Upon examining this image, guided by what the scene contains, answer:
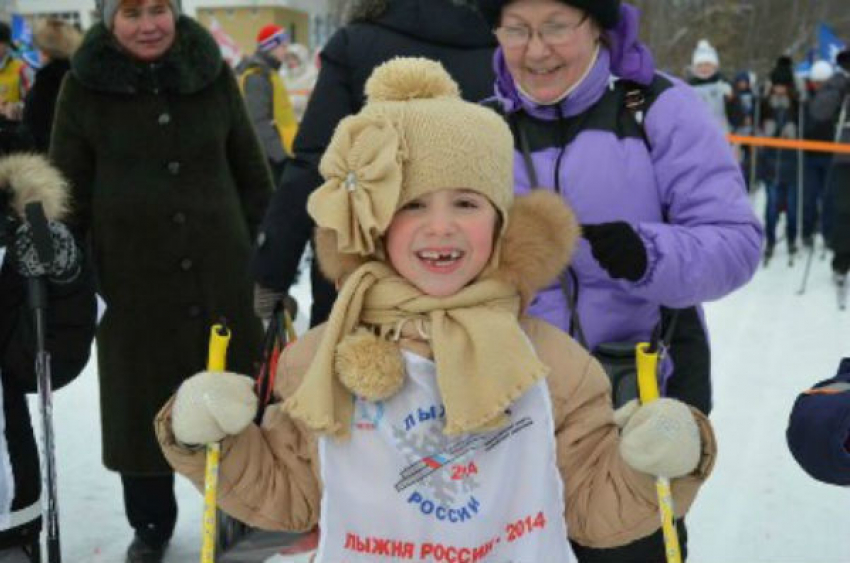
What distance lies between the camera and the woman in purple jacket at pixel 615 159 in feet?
7.86

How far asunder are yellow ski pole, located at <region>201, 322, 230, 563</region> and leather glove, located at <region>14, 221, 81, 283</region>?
89 centimetres

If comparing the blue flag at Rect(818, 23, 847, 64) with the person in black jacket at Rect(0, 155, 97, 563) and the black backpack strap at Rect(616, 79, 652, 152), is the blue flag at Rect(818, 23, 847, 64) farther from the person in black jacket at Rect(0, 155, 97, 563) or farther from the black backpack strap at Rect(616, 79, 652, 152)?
the person in black jacket at Rect(0, 155, 97, 563)

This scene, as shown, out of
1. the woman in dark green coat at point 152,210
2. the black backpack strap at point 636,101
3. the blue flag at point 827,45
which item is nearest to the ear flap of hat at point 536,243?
the black backpack strap at point 636,101

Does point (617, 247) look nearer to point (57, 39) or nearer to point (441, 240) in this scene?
point (441, 240)

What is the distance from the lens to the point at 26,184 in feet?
9.19

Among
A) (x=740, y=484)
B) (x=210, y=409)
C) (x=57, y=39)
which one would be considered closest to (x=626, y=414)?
(x=210, y=409)

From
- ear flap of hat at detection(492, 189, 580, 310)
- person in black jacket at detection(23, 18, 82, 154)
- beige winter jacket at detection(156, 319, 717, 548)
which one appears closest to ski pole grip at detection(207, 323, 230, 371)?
beige winter jacket at detection(156, 319, 717, 548)

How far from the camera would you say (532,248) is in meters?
2.06

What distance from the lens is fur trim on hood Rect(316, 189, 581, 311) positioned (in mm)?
2066

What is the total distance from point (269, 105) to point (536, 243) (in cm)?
712

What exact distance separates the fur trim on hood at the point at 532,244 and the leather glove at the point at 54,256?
3.25 ft

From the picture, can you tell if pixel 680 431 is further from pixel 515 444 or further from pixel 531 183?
pixel 531 183

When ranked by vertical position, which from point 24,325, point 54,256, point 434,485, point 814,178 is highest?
point 54,256

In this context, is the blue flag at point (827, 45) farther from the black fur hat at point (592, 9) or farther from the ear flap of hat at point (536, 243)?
the ear flap of hat at point (536, 243)
